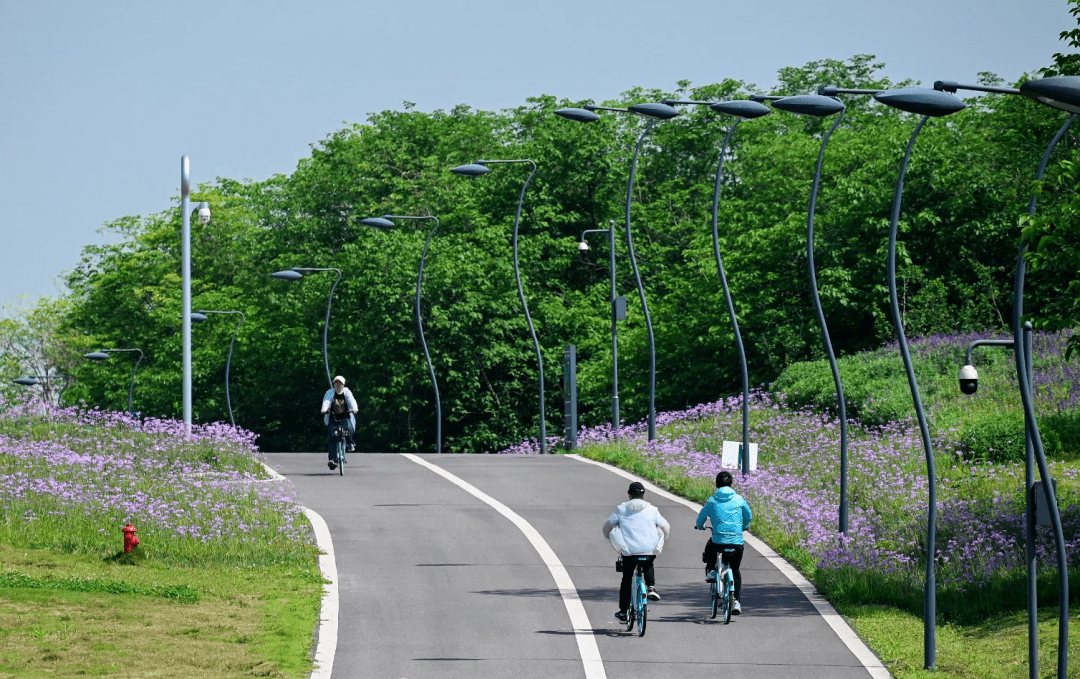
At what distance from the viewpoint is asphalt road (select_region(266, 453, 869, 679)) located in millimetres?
14750

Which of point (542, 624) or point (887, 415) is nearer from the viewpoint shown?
point (542, 624)

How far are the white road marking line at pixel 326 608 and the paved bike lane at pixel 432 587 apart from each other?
94 millimetres

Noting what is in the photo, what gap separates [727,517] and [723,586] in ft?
2.46

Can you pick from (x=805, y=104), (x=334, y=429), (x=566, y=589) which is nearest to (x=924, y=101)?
(x=805, y=104)

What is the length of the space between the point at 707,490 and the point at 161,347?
187 feet

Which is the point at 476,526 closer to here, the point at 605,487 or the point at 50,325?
the point at 605,487

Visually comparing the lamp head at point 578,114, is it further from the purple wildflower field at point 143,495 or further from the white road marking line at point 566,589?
the purple wildflower field at point 143,495

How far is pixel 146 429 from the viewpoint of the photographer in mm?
28922

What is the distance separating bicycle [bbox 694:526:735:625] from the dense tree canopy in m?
27.3

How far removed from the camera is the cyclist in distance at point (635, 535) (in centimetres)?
1596

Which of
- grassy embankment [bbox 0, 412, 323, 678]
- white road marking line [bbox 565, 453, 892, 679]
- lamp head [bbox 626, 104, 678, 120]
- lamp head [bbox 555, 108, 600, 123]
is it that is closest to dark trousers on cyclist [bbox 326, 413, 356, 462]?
grassy embankment [bbox 0, 412, 323, 678]

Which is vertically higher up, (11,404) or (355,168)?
(355,168)

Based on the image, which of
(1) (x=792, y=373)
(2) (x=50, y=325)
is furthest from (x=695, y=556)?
(2) (x=50, y=325)

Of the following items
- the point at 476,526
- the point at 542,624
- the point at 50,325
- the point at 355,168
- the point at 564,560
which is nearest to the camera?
the point at 542,624
